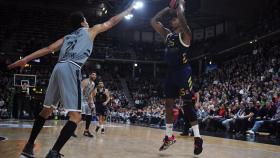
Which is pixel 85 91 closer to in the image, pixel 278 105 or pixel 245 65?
pixel 278 105

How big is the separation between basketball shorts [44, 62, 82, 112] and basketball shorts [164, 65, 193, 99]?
1.89m

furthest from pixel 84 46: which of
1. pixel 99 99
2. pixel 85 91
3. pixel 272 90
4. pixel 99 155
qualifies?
→ pixel 272 90

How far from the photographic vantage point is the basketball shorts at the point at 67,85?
3.75 meters

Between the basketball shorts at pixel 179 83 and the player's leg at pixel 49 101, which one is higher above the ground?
the basketball shorts at pixel 179 83

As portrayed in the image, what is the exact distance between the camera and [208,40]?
96.9ft

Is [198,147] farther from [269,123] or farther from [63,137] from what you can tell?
[269,123]

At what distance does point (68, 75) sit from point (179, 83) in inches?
80.2

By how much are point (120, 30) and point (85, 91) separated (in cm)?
2564

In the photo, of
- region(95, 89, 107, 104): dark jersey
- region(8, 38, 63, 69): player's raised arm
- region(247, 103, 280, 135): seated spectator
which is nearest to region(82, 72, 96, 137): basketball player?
region(95, 89, 107, 104): dark jersey

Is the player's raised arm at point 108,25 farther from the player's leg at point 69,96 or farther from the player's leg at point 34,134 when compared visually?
the player's leg at point 34,134

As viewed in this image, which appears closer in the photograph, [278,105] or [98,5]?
[278,105]

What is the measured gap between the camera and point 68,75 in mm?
3801

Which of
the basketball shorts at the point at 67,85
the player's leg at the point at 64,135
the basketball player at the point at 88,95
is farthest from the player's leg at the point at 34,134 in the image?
the basketball player at the point at 88,95

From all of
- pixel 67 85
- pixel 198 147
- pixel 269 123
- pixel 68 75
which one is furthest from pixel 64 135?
pixel 269 123
